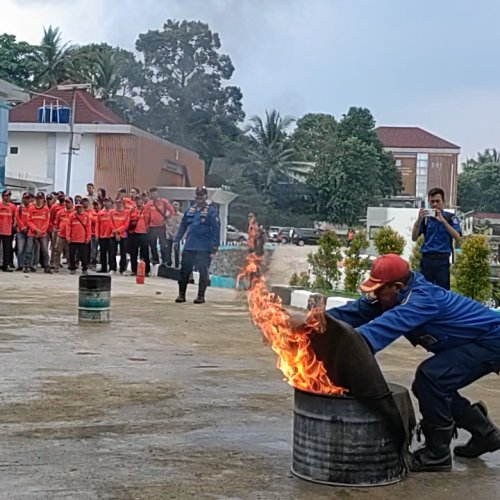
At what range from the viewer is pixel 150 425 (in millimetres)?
6207

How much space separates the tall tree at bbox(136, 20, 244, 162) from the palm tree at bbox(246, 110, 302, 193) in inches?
29.8

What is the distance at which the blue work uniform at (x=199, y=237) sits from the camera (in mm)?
13758

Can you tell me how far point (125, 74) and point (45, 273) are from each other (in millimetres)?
5279

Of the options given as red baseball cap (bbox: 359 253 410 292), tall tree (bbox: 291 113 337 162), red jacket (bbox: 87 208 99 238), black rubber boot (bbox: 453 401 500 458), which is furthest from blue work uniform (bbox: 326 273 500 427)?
tall tree (bbox: 291 113 337 162)

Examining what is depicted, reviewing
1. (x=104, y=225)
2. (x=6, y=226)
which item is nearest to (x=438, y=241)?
(x=104, y=225)

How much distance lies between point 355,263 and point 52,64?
163 feet

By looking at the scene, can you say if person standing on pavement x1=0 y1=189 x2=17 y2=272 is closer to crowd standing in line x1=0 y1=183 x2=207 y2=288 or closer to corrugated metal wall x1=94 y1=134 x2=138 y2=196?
crowd standing in line x1=0 y1=183 x2=207 y2=288

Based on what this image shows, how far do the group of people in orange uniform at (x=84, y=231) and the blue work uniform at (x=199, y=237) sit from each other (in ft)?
18.1

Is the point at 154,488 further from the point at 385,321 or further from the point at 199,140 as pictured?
the point at 199,140

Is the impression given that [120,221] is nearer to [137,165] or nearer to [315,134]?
[137,165]

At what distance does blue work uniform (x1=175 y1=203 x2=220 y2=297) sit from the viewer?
1376 centimetres

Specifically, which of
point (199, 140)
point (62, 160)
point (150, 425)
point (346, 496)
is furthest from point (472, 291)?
point (62, 160)

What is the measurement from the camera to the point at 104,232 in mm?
19750

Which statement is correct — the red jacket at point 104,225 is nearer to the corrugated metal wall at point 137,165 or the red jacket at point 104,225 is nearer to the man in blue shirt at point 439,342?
→ the corrugated metal wall at point 137,165
